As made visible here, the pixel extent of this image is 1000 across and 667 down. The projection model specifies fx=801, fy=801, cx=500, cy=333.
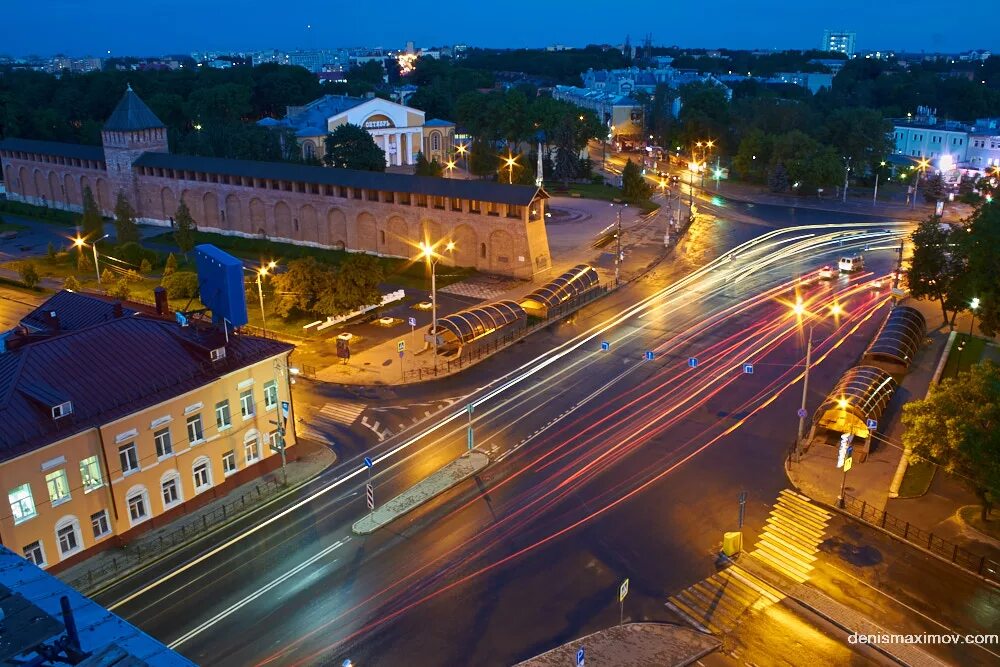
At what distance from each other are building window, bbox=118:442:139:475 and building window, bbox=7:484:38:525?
333 centimetres

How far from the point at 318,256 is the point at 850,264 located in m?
46.9

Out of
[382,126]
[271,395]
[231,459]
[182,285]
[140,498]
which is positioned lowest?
[231,459]

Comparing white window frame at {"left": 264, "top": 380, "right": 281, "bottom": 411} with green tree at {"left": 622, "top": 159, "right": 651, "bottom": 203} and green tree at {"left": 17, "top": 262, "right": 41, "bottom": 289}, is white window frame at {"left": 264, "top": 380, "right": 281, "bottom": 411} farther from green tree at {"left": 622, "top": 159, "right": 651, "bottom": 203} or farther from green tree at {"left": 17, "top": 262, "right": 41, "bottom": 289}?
green tree at {"left": 622, "top": 159, "right": 651, "bottom": 203}

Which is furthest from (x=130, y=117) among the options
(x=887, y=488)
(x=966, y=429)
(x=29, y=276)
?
(x=966, y=429)

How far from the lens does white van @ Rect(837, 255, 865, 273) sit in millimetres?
68188

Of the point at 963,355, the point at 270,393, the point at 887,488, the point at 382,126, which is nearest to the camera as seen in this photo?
the point at 887,488

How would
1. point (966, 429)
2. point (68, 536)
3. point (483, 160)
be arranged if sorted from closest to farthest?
point (68, 536)
point (966, 429)
point (483, 160)

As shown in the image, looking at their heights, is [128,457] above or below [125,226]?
below

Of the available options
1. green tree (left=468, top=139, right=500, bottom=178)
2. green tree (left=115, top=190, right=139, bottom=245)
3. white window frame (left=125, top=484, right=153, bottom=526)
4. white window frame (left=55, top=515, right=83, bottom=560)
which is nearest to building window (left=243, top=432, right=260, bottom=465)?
white window frame (left=125, top=484, right=153, bottom=526)

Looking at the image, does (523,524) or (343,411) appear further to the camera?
(343,411)

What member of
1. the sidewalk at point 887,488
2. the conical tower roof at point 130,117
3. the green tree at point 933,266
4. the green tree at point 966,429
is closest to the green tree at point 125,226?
the conical tower roof at point 130,117

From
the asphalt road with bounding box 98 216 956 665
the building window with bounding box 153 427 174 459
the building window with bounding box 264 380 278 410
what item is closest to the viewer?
the asphalt road with bounding box 98 216 956 665

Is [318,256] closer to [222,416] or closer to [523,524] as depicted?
[222,416]

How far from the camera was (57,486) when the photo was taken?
1121 inches
